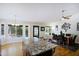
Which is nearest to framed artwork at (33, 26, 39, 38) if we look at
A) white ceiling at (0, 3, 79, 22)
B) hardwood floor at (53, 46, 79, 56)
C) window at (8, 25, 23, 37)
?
white ceiling at (0, 3, 79, 22)

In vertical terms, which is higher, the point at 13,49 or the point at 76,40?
the point at 76,40

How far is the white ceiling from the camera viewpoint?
2.11 meters

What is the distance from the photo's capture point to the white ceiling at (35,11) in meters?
2.11

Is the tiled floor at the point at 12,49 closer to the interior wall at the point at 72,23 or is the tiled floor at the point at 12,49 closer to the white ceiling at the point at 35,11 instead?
the white ceiling at the point at 35,11

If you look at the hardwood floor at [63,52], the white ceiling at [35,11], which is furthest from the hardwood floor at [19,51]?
the white ceiling at [35,11]

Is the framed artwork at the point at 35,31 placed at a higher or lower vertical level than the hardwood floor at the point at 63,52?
higher

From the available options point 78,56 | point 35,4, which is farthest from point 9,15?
point 78,56

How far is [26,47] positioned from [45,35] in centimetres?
42

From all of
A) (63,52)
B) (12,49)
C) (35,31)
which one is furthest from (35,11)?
(63,52)

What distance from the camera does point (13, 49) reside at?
83.4 inches

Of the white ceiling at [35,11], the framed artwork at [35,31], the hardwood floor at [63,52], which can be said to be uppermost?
the white ceiling at [35,11]

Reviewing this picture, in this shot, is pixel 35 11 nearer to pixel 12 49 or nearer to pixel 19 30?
pixel 19 30

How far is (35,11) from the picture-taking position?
2139 mm

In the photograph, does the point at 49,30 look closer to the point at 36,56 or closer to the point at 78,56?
the point at 36,56
